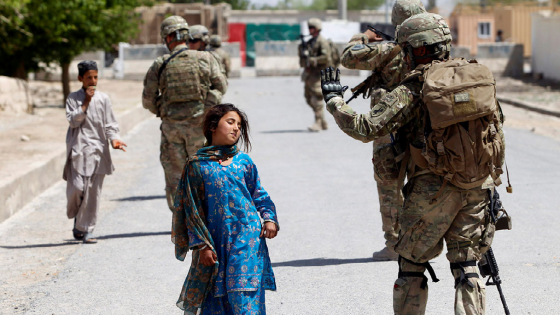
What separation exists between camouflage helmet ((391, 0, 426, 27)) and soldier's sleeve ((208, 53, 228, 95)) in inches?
95.7

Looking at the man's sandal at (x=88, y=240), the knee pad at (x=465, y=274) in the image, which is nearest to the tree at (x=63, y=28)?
the man's sandal at (x=88, y=240)

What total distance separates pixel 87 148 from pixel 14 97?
11.3 metres

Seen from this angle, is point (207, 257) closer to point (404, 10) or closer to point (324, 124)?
point (404, 10)

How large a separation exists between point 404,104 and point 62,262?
12.2ft

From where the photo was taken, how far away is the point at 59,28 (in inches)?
717

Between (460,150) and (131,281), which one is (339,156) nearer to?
(131,281)

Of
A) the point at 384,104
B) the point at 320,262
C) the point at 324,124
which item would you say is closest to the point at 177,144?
the point at 320,262

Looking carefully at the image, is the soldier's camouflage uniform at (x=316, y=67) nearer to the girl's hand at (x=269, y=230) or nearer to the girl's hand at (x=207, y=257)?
the girl's hand at (x=269, y=230)

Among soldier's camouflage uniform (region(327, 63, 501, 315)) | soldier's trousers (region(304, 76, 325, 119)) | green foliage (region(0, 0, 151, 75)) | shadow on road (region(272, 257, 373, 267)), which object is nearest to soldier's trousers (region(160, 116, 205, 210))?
shadow on road (region(272, 257, 373, 267))

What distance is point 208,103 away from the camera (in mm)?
7582

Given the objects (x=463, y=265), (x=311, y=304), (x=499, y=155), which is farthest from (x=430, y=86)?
(x=311, y=304)

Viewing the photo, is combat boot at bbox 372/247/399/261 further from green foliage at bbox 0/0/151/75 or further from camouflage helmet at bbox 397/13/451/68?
green foliage at bbox 0/0/151/75

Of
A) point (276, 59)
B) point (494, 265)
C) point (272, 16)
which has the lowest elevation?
point (494, 265)

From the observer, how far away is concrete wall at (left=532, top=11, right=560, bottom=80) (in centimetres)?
2675
